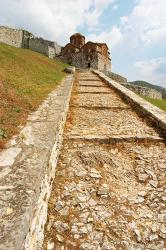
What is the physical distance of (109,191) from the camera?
5.26 metres

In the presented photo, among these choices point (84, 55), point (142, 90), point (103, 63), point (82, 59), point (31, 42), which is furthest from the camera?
point (103, 63)

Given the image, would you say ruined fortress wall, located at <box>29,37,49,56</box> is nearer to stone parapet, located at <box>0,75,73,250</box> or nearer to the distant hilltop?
the distant hilltop

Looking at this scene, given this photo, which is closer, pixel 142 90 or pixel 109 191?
pixel 109 191

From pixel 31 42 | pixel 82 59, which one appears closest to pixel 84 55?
pixel 82 59

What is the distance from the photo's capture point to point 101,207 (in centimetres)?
480

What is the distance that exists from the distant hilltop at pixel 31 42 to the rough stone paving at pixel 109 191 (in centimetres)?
4692

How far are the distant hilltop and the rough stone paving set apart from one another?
4692 cm

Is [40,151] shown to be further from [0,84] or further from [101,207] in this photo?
[0,84]

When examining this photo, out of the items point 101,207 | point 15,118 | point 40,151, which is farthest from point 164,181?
point 15,118

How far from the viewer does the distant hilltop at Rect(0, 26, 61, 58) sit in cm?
5109

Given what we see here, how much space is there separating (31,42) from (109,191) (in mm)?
56063

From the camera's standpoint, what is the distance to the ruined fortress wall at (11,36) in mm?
48125

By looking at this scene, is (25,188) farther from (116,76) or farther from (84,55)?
(84,55)

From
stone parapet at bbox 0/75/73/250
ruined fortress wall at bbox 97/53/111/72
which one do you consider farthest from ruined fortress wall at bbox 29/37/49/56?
stone parapet at bbox 0/75/73/250
